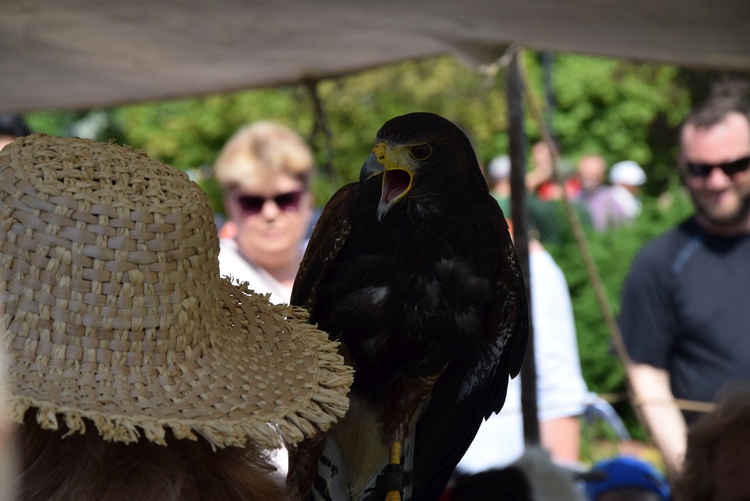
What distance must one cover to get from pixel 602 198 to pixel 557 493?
10269mm

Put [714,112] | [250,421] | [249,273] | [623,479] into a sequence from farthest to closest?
[714,112]
[623,479]
[249,273]
[250,421]

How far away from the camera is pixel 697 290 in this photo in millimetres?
3873

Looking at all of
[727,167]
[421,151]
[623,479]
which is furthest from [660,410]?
[421,151]

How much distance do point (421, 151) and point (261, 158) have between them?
2.42 metres

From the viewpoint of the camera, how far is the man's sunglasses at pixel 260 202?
11.9ft

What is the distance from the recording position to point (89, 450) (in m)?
1.17

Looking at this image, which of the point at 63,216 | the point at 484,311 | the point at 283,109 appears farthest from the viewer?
the point at 283,109

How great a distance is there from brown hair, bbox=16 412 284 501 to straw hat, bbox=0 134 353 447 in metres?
0.04

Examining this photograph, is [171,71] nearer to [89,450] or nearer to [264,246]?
[264,246]

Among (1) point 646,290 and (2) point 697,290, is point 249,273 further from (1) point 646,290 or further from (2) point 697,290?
(2) point 697,290

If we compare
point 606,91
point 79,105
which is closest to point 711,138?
point 79,105

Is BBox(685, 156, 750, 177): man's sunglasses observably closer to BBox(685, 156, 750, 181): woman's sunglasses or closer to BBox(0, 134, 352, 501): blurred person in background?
BBox(685, 156, 750, 181): woman's sunglasses

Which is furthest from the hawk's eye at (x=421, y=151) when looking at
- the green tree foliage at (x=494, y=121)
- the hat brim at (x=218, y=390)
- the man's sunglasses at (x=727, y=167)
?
the green tree foliage at (x=494, y=121)

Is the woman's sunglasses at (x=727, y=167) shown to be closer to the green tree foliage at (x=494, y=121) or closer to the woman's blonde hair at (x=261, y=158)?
the woman's blonde hair at (x=261, y=158)
